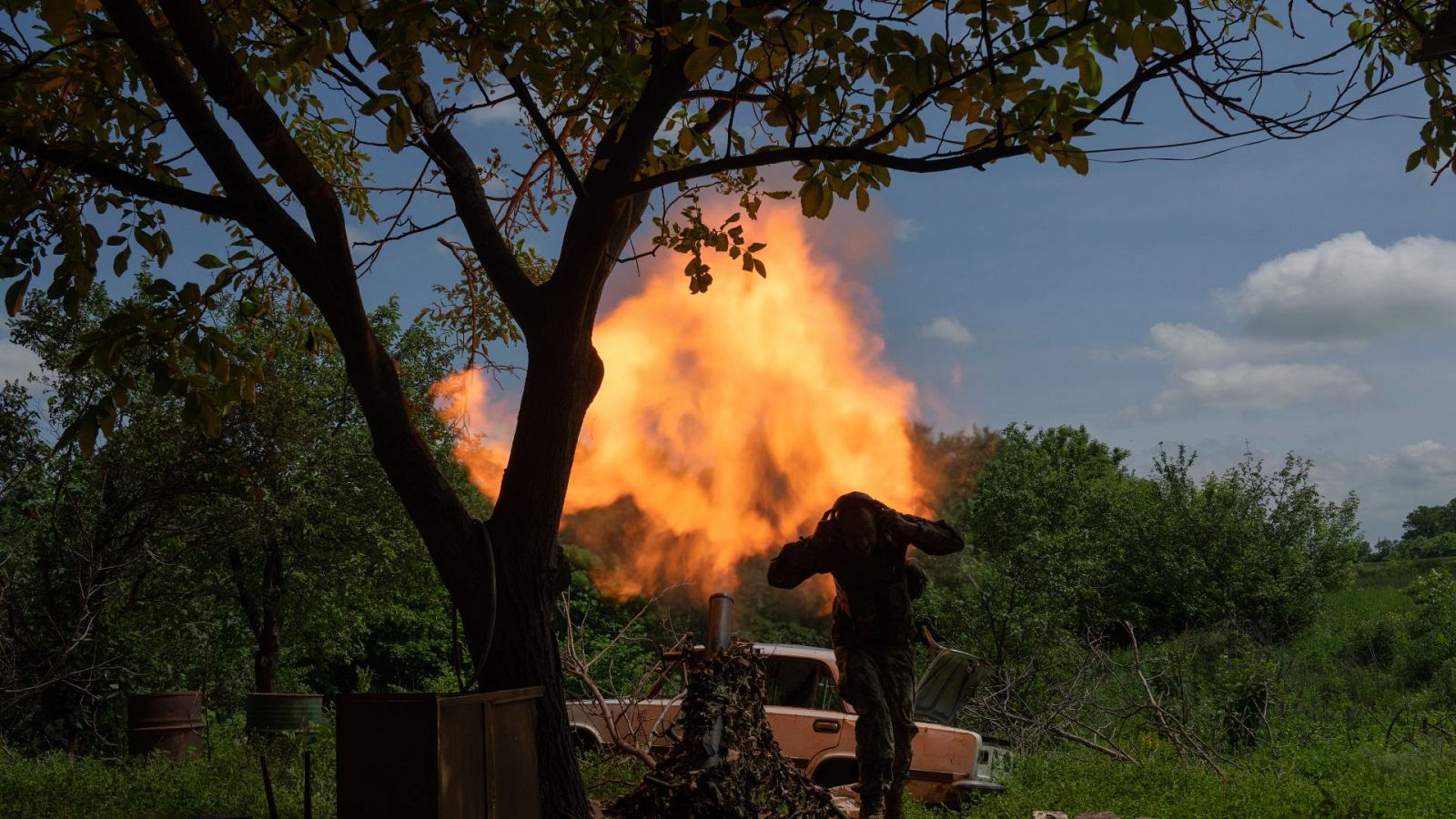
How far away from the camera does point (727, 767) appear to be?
646 centimetres

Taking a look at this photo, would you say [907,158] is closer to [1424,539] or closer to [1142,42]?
[1142,42]

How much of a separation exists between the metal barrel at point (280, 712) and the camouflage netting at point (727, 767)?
8.48 m

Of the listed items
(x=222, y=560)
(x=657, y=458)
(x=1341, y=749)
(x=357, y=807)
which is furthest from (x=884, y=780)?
(x=222, y=560)

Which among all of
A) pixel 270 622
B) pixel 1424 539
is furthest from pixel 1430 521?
pixel 270 622

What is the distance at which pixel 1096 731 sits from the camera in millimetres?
13922

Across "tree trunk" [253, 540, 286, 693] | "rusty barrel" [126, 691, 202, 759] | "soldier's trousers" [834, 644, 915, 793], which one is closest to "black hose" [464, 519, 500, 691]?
"soldier's trousers" [834, 644, 915, 793]

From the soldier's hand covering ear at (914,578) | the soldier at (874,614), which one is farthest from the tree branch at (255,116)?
the soldier's hand covering ear at (914,578)

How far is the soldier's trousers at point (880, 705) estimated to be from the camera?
7.67 metres

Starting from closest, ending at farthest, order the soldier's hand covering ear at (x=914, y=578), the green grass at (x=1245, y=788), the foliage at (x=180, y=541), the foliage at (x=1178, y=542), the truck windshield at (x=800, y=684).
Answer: the soldier's hand covering ear at (x=914, y=578) → the green grass at (x=1245, y=788) → the truck windshield at (x=800, y=684) → the foliage at (x=180, y=541) → the foliage at (x=1178, y=542)

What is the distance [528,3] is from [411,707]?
12.3ft

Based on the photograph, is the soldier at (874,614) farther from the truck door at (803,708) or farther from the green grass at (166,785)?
the green grass at (166,785)

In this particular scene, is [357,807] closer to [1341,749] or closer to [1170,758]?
[1170,758]

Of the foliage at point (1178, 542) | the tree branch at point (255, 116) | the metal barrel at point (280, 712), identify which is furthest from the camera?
the foliage at point (1178, 542)

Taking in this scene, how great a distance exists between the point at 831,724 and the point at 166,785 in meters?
5.99
